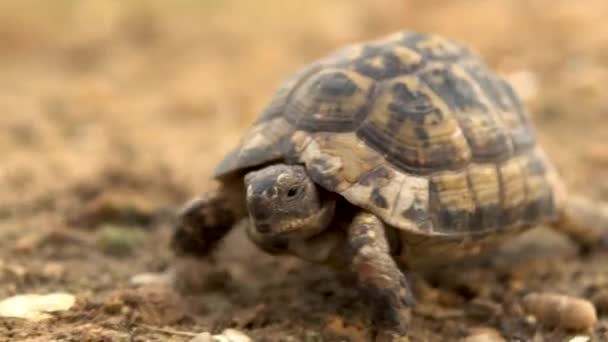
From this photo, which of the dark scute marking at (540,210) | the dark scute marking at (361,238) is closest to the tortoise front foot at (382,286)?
the dark scute marking at (361,238)

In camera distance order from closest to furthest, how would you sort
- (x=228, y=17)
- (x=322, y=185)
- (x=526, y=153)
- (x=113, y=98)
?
1. (x=322, y=185)
2. (x=526, y=153)
3. (x=113, y=98)
4. (x=228, y=17)

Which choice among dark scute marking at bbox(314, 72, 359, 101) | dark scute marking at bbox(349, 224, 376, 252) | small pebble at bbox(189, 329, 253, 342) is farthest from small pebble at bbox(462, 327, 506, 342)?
dark scute marking at bbox(314, 72, 359, 101)

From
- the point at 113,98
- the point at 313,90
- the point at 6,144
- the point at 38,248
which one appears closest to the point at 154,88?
Answer: the point at 113,98

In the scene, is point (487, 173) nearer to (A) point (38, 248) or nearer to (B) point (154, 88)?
(A) point (38, 248)

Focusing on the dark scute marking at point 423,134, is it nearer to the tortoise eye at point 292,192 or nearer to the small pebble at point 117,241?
the tortoise eye at point 292,192

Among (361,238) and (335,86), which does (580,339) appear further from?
(335,86)
